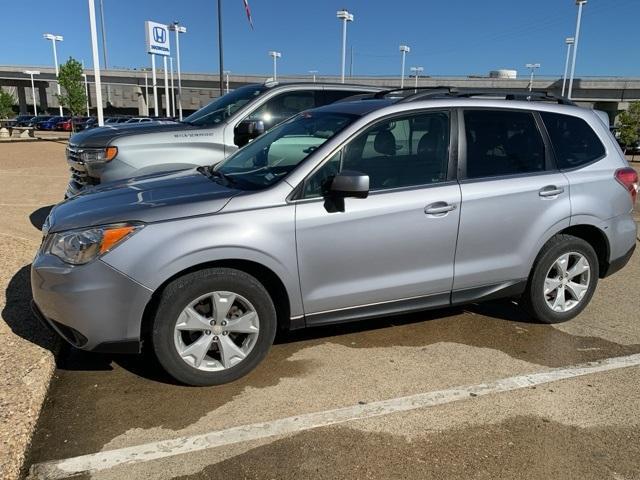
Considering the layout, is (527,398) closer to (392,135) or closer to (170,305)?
(392,135)

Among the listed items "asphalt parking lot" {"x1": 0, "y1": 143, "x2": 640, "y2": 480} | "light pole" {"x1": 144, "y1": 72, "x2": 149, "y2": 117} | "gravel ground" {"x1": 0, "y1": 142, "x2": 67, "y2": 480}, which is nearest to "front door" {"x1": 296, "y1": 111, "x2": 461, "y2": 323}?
"asphalt parking lot" {"x1": 0, "y1": 143, "x2": 640, "y2": 480}

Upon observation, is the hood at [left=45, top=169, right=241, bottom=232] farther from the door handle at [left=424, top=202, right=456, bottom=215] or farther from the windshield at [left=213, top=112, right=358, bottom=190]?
Answer: the door handle at [left=424, top=202, right=456, bottom=215]

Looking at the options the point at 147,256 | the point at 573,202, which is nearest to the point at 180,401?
the point at 147,256

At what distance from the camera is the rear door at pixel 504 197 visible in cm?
414

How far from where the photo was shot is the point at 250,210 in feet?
11.5

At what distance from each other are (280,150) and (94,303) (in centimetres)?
189

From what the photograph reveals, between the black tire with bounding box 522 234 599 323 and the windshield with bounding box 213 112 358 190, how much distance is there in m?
1.92

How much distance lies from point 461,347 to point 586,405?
3.42ft

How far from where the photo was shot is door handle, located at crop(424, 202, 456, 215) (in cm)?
394

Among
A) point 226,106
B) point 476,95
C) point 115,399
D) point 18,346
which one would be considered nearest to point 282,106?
point 226,106

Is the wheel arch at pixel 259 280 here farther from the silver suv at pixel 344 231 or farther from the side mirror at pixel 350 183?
the side mirror at pixel 350 183

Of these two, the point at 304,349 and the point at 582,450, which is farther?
the point at 304,349

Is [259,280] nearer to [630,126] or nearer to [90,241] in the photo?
[90,241]

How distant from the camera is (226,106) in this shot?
7125 mm
